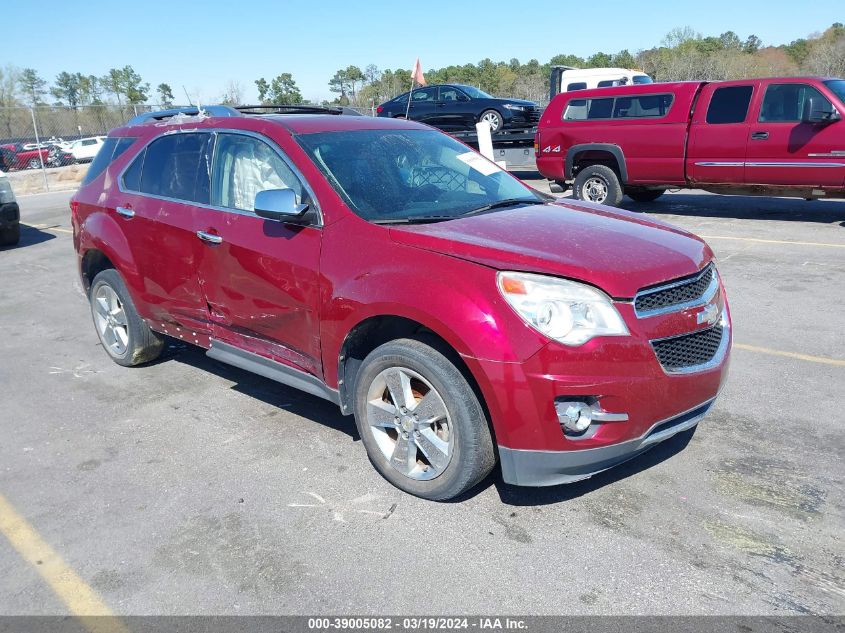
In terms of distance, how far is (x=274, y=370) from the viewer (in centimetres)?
411

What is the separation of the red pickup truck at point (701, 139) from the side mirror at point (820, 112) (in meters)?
0.01

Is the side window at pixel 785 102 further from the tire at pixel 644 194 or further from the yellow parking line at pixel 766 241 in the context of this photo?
the tire at pixel 644 194

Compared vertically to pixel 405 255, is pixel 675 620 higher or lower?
lower

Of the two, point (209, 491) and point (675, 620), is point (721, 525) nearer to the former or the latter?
point (675, 620)

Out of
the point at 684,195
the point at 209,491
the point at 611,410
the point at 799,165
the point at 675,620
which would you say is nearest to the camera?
the point at 675,620

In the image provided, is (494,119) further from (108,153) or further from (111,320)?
(111,320)

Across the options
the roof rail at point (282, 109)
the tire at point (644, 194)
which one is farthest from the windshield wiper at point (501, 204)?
the tire at point (644, 194)

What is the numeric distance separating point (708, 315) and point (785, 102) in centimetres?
851

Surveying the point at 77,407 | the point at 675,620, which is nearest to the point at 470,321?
the point at 675,620

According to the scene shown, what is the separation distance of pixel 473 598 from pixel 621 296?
1342mm

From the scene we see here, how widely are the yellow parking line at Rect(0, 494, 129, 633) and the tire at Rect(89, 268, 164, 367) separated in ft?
6.20

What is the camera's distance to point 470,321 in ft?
9.80

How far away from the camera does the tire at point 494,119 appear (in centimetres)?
1767

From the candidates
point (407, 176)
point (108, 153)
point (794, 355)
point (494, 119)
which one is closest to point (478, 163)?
point (407, 176)
